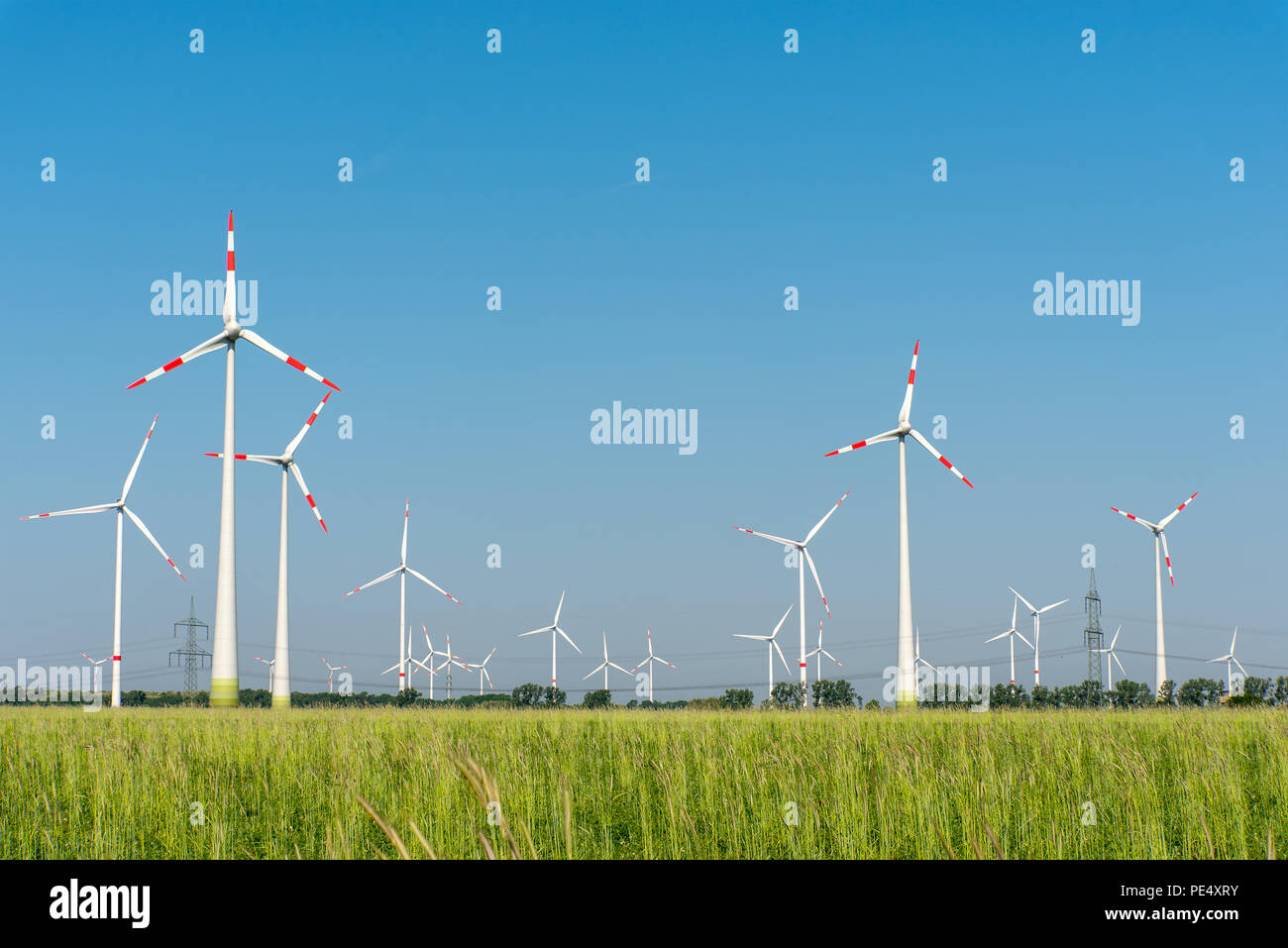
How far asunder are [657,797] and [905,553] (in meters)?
40.6

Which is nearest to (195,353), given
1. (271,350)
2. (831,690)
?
(271,350)

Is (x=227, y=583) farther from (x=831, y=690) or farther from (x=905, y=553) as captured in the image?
(x=831, y=690)

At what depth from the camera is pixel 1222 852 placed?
8.95 m

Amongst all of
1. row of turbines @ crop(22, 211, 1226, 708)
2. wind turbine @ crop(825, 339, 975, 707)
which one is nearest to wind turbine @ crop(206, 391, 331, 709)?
row of turbines @ crop(22, 211, 1226, 708)

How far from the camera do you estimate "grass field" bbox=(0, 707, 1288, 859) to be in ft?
30.7

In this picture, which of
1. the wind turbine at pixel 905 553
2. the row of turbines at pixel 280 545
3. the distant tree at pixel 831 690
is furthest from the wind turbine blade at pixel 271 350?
the distant tree at pixel 831 690

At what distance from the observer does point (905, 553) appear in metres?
50.3

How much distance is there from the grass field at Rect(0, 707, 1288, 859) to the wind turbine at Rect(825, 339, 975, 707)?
2799cm

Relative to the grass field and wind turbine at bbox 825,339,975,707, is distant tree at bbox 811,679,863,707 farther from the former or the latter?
the grass field

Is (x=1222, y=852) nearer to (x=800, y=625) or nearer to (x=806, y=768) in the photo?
(x=806, y=768)

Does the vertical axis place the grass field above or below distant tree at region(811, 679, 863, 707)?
above

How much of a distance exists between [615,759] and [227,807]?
5902 mm

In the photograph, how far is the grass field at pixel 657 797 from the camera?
9344 mm
